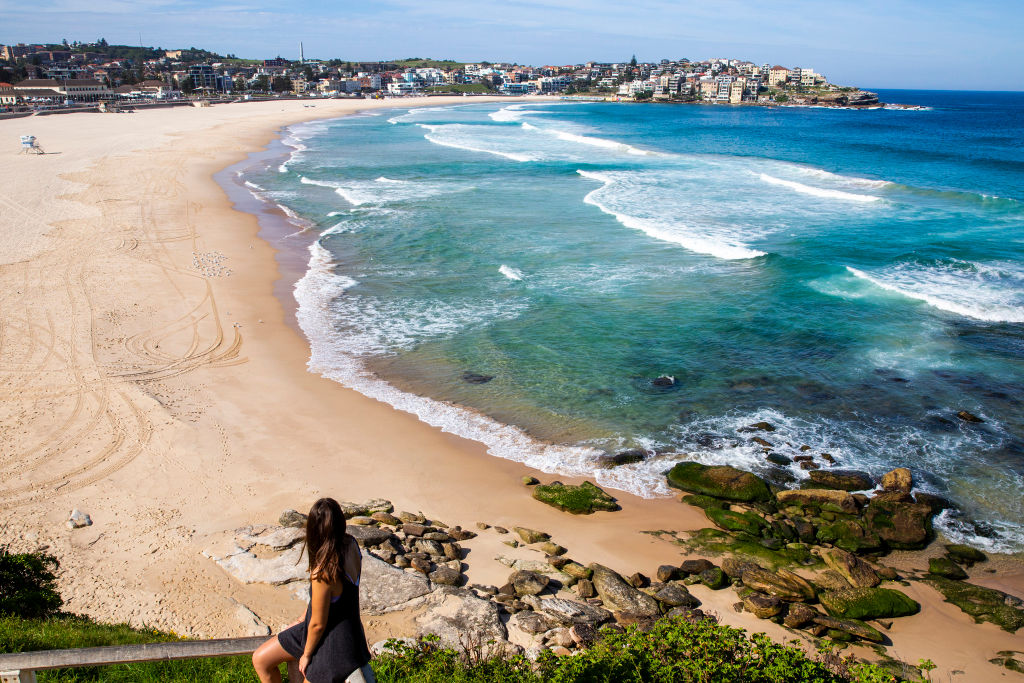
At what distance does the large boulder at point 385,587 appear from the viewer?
8.80 m

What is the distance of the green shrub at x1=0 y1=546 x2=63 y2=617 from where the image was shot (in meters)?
7.41

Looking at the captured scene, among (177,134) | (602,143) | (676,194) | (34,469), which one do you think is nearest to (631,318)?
(34,469)

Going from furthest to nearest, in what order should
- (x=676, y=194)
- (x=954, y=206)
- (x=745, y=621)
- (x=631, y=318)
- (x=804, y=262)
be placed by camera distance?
(x=676, y=194)
(x=954, y=206)
(x=804, y=262)
(x=631, y=318)
(x=745, y=621)

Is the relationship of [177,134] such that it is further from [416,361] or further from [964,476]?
[964,476]

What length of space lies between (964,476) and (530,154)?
163 ft

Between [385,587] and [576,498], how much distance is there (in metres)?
4.22

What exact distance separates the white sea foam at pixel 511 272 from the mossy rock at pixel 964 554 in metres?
16.2

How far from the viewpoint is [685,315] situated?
21109mm

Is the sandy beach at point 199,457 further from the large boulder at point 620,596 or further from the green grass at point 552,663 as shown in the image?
the green grass at point 552,663

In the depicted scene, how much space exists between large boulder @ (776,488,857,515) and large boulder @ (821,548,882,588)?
3.68 ft

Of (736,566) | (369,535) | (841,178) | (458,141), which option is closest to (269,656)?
(369,535)

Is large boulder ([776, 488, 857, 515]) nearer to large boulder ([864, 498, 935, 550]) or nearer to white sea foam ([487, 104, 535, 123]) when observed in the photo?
large boulder ([864, 498, 935, 550])

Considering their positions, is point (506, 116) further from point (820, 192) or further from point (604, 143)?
point (820, 192)

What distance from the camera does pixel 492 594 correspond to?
9.40 metres
